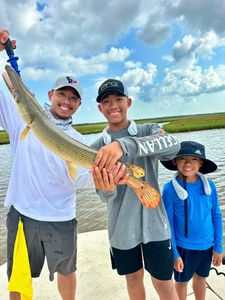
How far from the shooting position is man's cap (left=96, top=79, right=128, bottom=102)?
2.75 m

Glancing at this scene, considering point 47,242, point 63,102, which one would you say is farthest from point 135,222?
point 63,102

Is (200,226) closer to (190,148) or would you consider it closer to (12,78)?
(190,148)

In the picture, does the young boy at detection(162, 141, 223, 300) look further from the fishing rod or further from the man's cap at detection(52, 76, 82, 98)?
the fishing rod

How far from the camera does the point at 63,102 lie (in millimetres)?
3148

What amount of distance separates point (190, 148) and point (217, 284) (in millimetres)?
1879

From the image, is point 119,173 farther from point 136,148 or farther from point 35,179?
point 35,179

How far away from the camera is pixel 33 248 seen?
2988 mm

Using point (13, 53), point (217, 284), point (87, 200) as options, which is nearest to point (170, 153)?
point (13, 53)

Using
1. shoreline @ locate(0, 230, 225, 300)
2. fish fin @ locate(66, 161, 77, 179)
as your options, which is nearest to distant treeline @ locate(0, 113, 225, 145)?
shoreline @ locate(0, 230, 225, 300)

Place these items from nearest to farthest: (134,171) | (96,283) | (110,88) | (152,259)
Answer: (134,171)
(152,259)
(110,88)
(96,283)

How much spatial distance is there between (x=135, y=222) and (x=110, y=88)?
1256 mm

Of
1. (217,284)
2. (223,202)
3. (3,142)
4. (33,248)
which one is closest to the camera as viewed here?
(33,248)

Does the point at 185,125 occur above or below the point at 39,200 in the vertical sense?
above

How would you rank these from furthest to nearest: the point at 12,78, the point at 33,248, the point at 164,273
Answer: the point at 33,248
the point at 164,273
the point at 12,78
